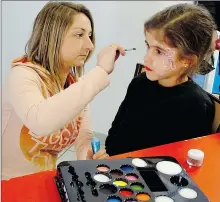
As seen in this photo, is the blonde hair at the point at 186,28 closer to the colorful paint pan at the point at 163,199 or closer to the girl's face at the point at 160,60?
the girl's face at the point at 160,60

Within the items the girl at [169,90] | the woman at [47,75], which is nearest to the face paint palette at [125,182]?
the woman at [47,75]

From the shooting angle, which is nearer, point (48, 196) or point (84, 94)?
point (48, 196)

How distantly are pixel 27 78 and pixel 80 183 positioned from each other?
0.41 m

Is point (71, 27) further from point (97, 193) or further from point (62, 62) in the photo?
point (97, 193)

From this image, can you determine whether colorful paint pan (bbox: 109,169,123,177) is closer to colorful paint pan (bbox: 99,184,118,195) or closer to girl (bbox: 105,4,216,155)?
colorful paint pan (bbox: 99,184,118,195)

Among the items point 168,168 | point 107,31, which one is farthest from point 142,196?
point 107,31

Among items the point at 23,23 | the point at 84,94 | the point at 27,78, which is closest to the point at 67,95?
the point at 84,94

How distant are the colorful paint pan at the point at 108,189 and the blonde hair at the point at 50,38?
1.48 feet

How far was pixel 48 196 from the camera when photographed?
2.67 ft

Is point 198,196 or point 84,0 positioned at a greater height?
point 84,0

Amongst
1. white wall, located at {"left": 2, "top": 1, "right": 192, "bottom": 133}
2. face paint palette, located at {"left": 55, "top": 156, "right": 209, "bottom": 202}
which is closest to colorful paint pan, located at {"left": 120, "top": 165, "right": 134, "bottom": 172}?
face paint palette, located at {"left": 55, "top": 156, "right": 209, "bottom": 202}

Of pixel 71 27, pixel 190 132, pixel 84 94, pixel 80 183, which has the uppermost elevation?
pixel 71 27

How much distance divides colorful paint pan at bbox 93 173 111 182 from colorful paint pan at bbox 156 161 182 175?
14 centimetres

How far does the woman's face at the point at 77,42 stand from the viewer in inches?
46.1
